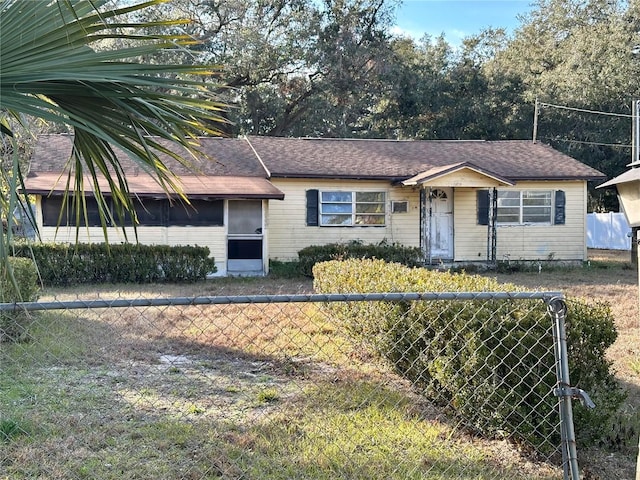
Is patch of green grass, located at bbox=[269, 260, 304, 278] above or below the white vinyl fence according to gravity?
below

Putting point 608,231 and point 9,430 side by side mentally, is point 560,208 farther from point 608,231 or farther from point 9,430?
point 9,430

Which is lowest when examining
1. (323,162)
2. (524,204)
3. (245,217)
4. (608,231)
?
(608,231)

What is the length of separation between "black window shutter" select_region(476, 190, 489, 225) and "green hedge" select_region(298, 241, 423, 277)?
2.96m

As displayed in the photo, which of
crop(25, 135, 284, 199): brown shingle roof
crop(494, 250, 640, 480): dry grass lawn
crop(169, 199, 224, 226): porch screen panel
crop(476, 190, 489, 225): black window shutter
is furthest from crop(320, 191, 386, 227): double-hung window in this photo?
crop(494, 250, 640, 480): dry grass lawn

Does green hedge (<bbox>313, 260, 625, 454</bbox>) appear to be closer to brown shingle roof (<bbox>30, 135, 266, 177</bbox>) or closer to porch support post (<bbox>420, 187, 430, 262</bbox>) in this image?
brown shingle roof (<bbox>30, 135, 266, 177</bbox>)

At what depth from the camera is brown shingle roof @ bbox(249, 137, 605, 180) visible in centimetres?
1705

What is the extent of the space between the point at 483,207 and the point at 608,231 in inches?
556

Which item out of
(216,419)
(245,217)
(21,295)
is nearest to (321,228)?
(245,217)

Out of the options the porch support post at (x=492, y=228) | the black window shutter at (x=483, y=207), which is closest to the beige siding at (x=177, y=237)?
the black window shutter at (x=483, y=207)

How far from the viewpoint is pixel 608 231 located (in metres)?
28.3

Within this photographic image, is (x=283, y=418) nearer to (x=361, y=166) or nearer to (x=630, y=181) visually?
(x=630, y=181)

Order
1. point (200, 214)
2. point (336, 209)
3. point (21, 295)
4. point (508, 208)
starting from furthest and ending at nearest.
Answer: point (508, 208)
point (336, 209)
point (200, 214)
point (21, 295)

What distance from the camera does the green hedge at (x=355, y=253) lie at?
593 inches

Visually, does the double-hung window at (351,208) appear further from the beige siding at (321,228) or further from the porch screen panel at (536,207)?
the porch screen panel at (536,207)
